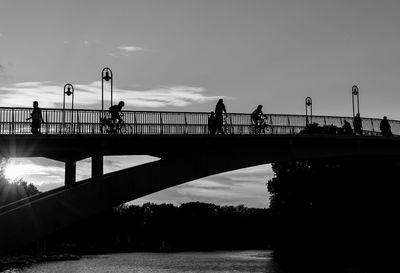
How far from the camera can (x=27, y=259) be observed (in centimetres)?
7844

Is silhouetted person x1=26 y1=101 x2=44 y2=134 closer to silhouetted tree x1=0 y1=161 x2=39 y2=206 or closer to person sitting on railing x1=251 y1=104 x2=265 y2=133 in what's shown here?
person sitting on railing x1=251 y1=104 x2=265 y2=133

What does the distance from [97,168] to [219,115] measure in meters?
7.28

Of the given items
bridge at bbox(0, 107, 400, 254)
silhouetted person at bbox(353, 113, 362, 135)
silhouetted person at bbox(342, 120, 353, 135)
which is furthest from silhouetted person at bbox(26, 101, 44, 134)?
silhouetted person at bbox(353, 113, 362, 135)

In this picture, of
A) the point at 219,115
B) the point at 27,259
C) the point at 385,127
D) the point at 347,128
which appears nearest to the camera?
the point at 219,115

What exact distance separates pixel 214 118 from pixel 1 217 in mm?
12413

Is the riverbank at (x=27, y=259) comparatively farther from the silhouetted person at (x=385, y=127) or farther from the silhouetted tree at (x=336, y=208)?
the silhouetted person at (x=385, y=127)

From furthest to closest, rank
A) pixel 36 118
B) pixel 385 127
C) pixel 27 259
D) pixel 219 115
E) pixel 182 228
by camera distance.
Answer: pixel 182 228
pixel 27 259
pixel 385 127
pixel 219 115
pixel 36 118

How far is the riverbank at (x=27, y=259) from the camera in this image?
71.1 meters

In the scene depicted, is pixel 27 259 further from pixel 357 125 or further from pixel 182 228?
pixel 182 228

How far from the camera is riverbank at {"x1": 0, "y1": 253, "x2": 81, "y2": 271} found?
233ft

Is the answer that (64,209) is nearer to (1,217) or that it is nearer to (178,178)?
(1,217)

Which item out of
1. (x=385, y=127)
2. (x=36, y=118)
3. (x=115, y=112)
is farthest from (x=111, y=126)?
(x=385, y=127)

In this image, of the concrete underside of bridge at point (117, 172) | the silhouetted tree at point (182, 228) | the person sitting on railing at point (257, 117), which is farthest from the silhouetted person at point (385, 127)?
the silhouetted tree at point (182, 228)

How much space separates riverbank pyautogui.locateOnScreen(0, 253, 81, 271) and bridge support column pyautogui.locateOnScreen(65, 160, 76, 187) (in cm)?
3463
